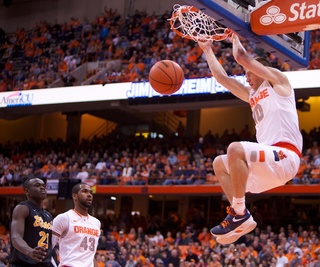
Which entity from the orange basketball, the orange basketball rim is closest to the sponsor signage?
the orange basketball

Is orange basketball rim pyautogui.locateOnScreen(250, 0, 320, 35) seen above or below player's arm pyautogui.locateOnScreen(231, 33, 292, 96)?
above

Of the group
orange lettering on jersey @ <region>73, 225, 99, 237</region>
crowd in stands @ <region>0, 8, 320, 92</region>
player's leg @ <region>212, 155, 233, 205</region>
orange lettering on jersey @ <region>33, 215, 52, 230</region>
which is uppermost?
crowd in stands @ <region>0, 8, 320, 92</region>

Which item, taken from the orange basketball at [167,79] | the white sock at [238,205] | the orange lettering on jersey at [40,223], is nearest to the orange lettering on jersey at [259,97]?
the white sock at [238,205]

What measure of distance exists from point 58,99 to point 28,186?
1710 cm

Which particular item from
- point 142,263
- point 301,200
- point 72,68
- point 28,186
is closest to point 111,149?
point 72,68

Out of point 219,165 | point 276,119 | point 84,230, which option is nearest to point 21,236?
point 84,230

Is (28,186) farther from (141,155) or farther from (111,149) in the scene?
(111,149)

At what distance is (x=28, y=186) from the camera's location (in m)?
6.95

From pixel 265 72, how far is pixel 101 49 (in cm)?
2138

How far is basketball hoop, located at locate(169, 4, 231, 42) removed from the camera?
271 inches

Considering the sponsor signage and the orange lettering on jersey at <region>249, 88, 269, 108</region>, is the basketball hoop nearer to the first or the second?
the orange lettering on jersey at <region>249, 88, 269, 108</region>

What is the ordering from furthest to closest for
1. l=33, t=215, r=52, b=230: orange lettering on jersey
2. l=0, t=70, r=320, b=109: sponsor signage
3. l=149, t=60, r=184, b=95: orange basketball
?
l=0, t=70, r=320, b=109: sponsor signage, l=149, t=60, r=184, b=95: orange basketball, l=33, t=215, r=52, b=230: orange lettering on jersey

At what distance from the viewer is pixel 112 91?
898 inches

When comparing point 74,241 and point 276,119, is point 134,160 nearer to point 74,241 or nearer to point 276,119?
point 74,241
